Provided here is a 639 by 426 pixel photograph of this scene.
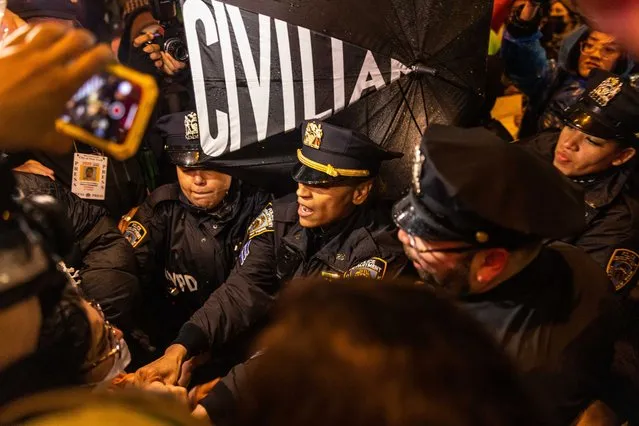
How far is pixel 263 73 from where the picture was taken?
7.64 ft

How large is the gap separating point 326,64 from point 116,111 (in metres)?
1.33

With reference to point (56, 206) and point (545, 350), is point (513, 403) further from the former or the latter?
point (56, 206)

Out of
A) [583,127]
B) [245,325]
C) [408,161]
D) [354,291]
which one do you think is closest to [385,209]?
[408,161]

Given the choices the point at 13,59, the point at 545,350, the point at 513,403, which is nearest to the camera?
the point at 513,403

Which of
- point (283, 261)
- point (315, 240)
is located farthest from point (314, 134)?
point (283, 261)

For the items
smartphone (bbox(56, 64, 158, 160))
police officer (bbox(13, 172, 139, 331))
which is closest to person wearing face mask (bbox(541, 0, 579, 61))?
police officer (bbox(13, 172, 139, 331))

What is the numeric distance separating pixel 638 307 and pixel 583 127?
0.88 meters

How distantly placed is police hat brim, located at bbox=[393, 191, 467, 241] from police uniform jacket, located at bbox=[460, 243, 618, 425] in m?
0.20

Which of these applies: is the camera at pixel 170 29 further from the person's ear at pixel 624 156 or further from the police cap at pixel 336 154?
the person's ear at pixel 624 156

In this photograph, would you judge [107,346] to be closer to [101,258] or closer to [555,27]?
[101,258]

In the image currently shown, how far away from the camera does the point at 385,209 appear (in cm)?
258

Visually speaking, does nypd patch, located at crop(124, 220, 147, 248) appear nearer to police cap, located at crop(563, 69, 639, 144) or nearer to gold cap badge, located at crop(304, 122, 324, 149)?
gold cap badge, located at crop(304, 122, 324, 149)

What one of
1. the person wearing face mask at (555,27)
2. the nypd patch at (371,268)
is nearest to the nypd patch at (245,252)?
the nypd patch at (371,268)

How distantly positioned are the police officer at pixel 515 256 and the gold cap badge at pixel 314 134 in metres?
0.86
